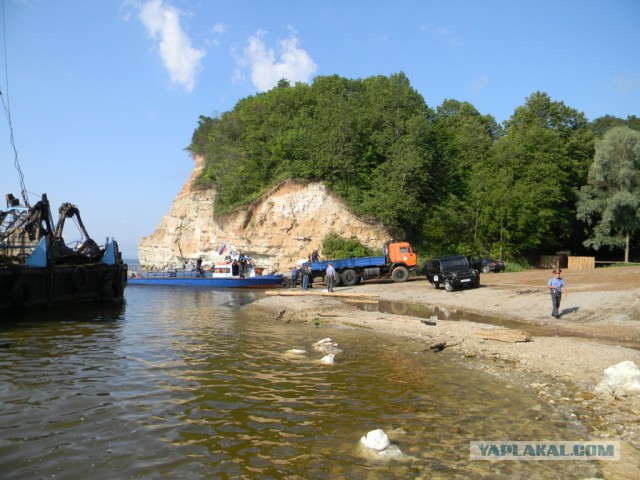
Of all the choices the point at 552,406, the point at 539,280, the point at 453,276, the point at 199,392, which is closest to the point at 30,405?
the point at 199,392

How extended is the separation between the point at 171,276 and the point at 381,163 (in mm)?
23787

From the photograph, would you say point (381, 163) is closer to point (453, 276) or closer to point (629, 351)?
point (453, 276)

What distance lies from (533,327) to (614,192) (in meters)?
35.8

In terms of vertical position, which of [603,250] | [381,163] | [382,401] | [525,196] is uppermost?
[381,163]

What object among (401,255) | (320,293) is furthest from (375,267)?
(320,293)

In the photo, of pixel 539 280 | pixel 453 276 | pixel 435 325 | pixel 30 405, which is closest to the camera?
pixel 30 405

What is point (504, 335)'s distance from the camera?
12.1m

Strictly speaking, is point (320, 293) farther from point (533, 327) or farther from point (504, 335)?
point (504, 335)

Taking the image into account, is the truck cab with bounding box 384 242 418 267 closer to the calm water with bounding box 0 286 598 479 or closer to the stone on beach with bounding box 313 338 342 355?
the calm water with bounding box 0 286 598 479

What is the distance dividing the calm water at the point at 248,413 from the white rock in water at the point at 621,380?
1.38 m

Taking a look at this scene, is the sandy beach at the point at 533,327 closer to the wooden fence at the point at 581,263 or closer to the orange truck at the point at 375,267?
the orange truck at the point at 375,267

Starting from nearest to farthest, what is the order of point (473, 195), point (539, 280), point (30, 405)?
point (30, 405) → point (539, 280) → point (473, 195)

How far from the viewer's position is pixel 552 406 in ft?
23.5

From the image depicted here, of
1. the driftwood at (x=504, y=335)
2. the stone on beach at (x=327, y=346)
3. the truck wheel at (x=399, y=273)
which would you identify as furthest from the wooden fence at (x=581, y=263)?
the stone on beach at (x=327, y=346)
